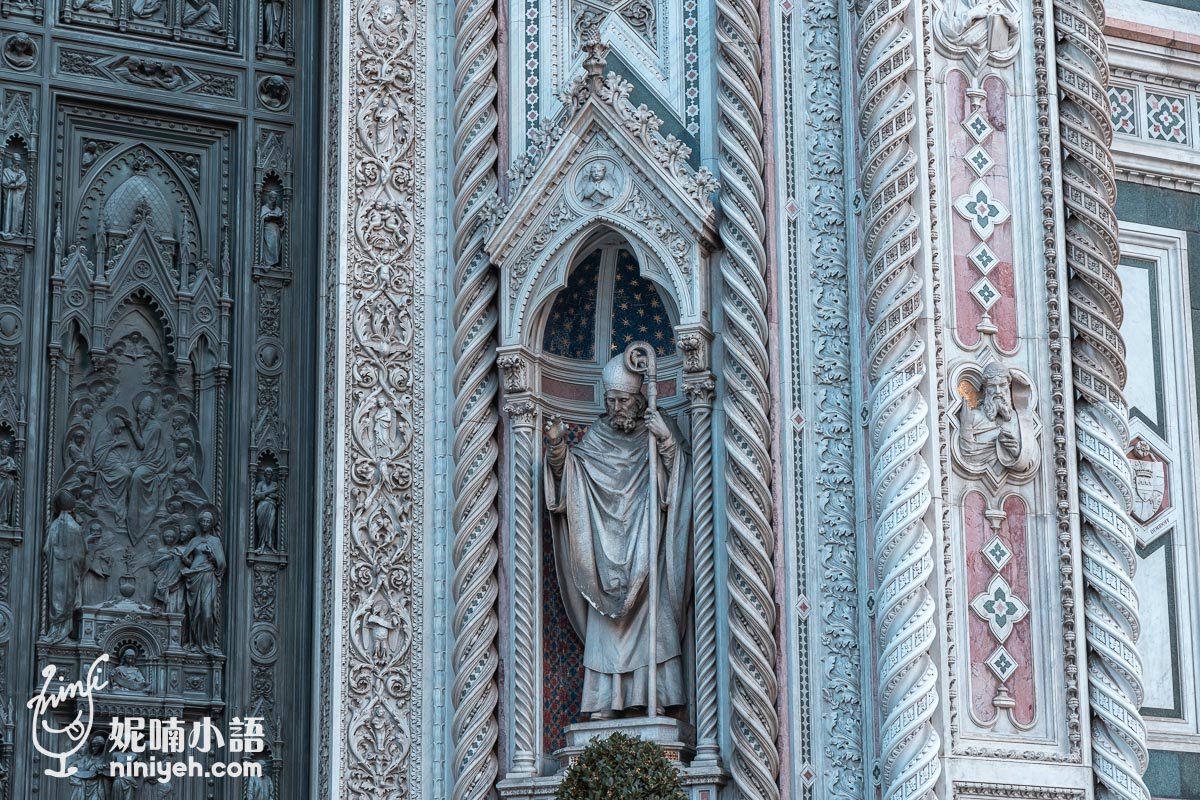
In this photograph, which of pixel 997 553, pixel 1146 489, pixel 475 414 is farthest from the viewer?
pixel 1146 489

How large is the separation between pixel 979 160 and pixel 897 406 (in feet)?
5.07

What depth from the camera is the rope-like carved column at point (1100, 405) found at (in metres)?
11.7

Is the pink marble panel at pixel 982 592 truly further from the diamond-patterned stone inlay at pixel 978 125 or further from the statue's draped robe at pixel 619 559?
the diamond-patterned stone inlay at pixel 978 125

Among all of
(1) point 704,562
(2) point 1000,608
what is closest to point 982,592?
(2) point 1000,608

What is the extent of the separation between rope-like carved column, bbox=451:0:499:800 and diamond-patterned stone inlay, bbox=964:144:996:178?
282cm

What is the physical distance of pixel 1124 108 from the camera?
14055 mm

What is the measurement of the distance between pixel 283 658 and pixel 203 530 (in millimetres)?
871

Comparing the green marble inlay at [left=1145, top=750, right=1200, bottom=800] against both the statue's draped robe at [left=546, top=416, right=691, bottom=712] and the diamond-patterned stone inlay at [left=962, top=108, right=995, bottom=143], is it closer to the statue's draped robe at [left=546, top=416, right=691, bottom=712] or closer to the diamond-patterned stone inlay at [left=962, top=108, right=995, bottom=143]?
the statue's draped robe at [left=546, top=416, right=691, bottom=712]

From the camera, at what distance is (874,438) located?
1172cm

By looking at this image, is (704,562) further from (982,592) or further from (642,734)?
(982,592)

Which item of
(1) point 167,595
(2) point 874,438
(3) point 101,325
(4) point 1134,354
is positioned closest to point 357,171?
(3) point 101,325

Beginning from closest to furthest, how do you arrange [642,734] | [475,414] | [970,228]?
1. [642,734]
2. [970,228]
3. [475,414]

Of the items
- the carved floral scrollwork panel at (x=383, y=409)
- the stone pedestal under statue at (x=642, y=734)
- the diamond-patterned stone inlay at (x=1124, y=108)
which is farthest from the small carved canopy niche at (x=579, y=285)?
the diamond-patterned stone inlay at (x=1124, y=108)

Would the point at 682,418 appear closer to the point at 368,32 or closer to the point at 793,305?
the point at 793,305
